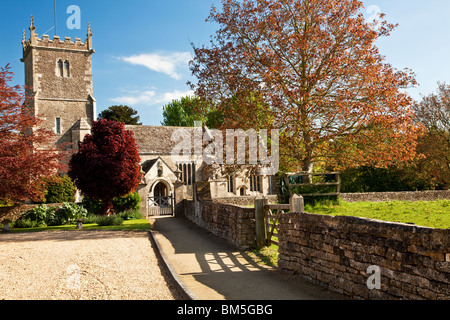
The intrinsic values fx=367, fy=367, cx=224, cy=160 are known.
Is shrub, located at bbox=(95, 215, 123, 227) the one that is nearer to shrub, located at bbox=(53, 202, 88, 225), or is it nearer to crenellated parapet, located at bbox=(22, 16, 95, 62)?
shrub, located at bbox=(53, 202, 88, 225)

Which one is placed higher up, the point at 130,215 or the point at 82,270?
the point at 82,270

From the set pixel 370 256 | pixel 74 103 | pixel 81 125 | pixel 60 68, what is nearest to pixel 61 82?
pixel 60 68

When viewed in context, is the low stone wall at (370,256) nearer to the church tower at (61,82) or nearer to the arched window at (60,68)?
the church tower at (61,82)

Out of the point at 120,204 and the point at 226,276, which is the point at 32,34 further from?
the point at 226,276

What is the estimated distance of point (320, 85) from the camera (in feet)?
52.5

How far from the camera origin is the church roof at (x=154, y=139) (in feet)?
118

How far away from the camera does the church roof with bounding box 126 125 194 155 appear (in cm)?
3590

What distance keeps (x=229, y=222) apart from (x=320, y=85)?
24.6 ft

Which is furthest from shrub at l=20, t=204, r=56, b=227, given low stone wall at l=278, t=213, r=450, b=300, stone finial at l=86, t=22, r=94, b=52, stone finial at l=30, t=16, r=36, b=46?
stone finial at l=86, t=22, r=94, b=52

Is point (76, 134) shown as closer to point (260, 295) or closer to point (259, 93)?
point (259, 93)

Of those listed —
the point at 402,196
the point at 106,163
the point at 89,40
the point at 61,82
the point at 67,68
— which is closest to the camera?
the point at 106,163

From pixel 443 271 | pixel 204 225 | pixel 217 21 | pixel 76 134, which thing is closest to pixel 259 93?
pixel 217 21

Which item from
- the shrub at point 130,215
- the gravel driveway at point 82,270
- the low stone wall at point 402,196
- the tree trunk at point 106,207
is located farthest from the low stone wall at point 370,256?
the shrub at point 130,215

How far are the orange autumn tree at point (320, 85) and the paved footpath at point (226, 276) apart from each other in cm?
610
